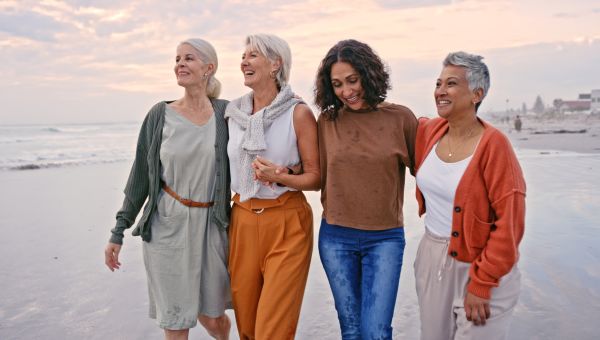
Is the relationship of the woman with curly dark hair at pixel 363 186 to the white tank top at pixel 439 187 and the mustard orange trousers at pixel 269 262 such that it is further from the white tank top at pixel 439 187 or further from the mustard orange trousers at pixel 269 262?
the white tank top at pixel 439 187

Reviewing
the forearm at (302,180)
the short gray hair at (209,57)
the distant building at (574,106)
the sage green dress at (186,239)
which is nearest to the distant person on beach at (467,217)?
the forearm at (302,180)

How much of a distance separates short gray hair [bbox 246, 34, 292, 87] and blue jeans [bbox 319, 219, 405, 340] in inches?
36.6

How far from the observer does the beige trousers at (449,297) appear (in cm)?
253

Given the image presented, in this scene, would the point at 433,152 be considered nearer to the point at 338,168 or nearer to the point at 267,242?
the point at 338,168

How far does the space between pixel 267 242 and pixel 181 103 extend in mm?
1049

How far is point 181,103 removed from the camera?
11.5 feet

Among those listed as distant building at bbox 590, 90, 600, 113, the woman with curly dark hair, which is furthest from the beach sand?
distant building at bbox 590, 90, 600, 113

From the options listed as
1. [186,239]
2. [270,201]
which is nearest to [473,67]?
[270,201]

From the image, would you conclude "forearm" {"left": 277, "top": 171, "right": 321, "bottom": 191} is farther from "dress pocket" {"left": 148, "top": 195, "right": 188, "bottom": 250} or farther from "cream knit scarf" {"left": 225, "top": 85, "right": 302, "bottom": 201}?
"dress pocket" {"left": 148, "top": 195, "right": 188, "bottom": 250}

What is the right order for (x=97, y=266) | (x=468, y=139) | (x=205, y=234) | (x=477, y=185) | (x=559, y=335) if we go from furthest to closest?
(x=97, y=266) < (x=559, y=335) < (x=205, y=234) < (x=468, y=139) < (x=477, y=185)

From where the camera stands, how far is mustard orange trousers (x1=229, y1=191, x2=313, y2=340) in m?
3.13

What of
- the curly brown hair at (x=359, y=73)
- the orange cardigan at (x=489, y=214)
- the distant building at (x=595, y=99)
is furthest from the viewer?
the distant building at (x=595, y=99)

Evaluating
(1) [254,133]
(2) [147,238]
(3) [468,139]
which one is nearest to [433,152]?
(3) [468,139]

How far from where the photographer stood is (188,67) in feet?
11.0
